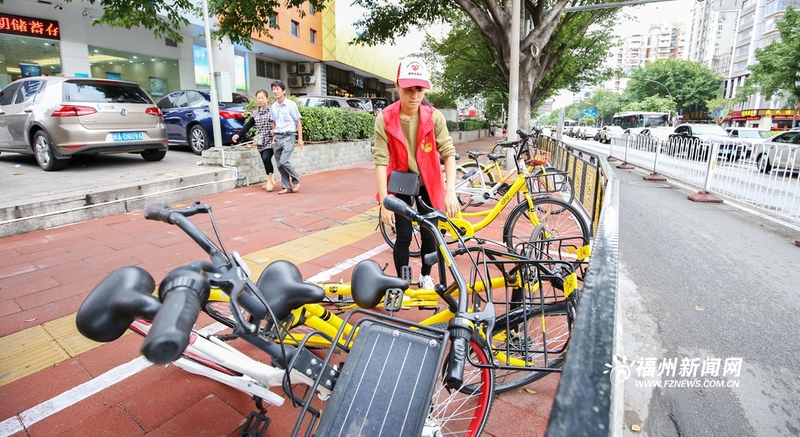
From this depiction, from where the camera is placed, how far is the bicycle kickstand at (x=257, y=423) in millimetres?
1894

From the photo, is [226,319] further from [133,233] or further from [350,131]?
[350,131]

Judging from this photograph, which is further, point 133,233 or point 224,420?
point 133,233

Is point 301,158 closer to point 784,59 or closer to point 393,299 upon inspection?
point 393,299

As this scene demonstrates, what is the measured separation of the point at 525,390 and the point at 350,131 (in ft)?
32.2

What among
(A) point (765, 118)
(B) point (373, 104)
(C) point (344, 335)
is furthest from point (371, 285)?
(A) point (765, 118)

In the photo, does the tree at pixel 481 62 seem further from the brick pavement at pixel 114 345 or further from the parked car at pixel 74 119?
the brick pavement at pixel 114 345

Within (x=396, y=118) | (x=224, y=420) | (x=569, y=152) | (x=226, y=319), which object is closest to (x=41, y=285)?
(x=226, y=319)

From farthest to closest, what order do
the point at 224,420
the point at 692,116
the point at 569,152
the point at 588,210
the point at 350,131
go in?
1. the point at 692,116
2. the point at 350,131
3. the point at 569,152
4. the point at 588,210
5. the point at 224,420

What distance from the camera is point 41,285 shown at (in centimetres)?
354

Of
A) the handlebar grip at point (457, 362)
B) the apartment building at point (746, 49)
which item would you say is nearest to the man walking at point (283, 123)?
the handlebar grip at point (457, 362)

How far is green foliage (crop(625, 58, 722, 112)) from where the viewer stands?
4953cm

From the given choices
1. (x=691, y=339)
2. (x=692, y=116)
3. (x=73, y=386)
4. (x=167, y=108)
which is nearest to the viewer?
(x=73, y=386)

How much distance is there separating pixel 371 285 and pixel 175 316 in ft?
3.07

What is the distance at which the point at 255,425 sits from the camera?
1.93 metres
